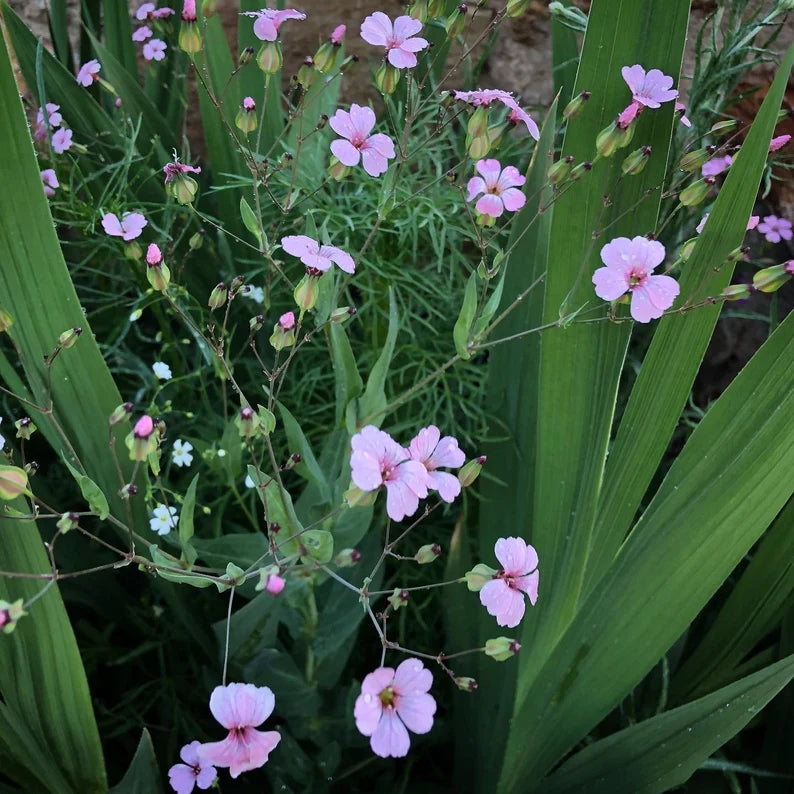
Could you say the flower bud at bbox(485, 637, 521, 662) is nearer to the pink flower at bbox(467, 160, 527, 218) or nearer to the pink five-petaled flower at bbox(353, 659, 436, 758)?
the pink five-petaled flower at bbox(353, 659, 436, 758)

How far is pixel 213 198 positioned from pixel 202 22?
0.36 meters

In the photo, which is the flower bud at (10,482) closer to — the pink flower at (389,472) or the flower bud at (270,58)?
the pink flower at (389,472)

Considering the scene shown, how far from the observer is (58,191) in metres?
0.88

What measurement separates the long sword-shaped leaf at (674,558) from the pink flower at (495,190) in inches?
7.7

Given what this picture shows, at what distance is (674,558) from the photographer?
542mm

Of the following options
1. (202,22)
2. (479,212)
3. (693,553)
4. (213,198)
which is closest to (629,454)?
(693,553)

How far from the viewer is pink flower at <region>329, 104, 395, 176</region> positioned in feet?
1.76

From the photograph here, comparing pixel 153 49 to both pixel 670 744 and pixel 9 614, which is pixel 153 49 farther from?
pixel 670 744

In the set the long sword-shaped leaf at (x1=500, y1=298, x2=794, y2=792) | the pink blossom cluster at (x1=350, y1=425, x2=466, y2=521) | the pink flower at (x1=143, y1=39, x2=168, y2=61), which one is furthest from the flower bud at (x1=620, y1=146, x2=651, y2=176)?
the pink flower at (x1=143, y1=39, x2=168, y2=61)

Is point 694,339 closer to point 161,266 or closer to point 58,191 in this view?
point 161,266

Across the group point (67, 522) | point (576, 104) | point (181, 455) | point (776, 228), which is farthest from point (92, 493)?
point (776, 228)

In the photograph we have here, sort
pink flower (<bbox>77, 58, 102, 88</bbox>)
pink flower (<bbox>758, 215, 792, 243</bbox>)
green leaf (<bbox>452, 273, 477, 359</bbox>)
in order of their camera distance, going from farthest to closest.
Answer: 1. pink flower (<bbox>758, 215, 792, 243</bbox>)
2. pink flower (<bbox>77, 58, 102, 88</bbox>)
3. green leaf (<bbox>452, 273, 477, 359</bbox>)

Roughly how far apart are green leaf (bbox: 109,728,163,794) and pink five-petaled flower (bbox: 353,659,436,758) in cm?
23

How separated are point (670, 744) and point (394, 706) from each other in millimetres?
251
